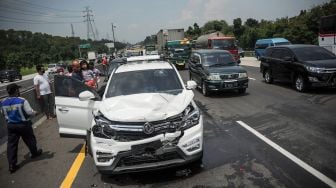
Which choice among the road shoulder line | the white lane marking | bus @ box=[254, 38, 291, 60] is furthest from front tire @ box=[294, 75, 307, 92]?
bus @ box=[254, 38, 291, 60]

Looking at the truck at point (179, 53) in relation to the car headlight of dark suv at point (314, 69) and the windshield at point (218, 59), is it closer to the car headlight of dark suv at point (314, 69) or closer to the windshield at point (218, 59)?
the windshield at point (218, 59)

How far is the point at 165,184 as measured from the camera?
493 centimetres

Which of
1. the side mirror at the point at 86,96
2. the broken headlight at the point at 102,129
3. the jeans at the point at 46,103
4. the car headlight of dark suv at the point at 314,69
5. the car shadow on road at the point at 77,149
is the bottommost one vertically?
the car shadow on road at the point at 77,149

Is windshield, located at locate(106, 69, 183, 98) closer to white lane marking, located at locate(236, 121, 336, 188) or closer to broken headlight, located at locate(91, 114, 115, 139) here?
broken headlight, located at locate(91, 114, 115, 139)

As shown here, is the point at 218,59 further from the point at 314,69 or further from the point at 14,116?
the point at 14,116

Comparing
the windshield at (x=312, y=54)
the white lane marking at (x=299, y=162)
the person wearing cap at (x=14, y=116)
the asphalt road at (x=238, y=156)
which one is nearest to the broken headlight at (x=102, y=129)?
the asphalt road at (x=238, y=156)

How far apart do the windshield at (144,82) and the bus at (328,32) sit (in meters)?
18.3

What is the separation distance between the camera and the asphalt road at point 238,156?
4.94 m

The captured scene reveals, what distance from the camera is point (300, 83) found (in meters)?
12.2

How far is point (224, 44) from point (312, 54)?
58.8 feet

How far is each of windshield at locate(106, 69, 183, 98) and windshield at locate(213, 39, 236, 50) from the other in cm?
2388

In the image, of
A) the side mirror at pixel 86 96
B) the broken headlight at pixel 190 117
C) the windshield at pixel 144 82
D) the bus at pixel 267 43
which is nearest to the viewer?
the broken headlight at pixel 190 117

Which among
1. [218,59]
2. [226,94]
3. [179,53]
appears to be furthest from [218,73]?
[179,53]

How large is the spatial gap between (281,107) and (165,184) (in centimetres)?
618
